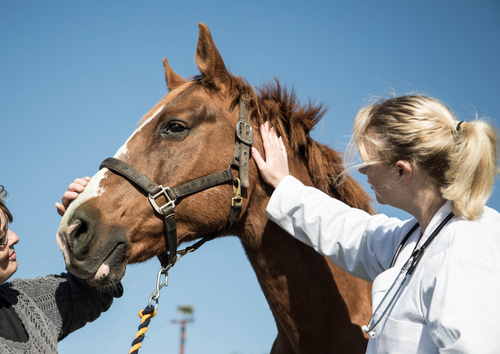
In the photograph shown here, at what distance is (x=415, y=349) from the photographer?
1306 mm

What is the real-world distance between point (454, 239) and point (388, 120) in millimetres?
617

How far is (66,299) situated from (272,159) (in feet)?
5.17

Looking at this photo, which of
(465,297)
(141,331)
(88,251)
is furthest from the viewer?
(88,251)

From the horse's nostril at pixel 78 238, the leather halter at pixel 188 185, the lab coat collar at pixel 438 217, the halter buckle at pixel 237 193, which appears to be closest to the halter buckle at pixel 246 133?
the leather halter at pixel 188 185

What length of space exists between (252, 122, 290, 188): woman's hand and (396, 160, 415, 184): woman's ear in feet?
2.64

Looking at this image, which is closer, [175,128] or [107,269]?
[107,269]

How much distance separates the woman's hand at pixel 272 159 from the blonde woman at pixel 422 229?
0.66 feet

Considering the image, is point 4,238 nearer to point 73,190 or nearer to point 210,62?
point 73,190

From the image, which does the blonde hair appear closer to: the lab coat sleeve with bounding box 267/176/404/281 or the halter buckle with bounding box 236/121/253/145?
the lab coat sleeve with bounding box 267/176/404/281

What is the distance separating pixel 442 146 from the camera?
1516 millimetres

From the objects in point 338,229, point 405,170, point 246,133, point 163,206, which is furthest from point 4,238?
point 405,170

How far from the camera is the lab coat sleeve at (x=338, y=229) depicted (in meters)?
1.98

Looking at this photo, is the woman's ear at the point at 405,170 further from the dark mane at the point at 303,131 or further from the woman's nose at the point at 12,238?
the woman's nose at the point at 12,238

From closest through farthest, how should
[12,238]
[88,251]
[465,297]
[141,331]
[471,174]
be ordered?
[465,297]
[471,174]
[141,331]
[88,251]
[12,238]
